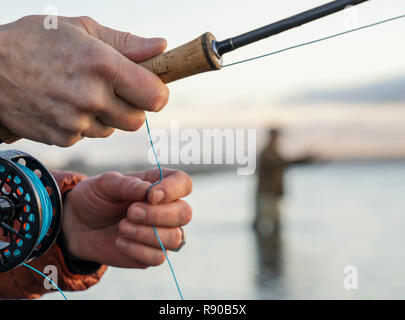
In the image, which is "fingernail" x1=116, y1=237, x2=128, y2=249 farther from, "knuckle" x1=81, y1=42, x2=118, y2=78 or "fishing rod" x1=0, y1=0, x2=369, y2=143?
"knuckle" x1=81, y1=42, x2=118, y2=78

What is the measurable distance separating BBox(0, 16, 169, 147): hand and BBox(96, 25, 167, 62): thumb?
4 cm

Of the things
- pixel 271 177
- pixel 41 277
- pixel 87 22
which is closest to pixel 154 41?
pixel 87 22

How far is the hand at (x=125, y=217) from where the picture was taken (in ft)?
4.91

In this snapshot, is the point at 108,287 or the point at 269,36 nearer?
the point at 269,36

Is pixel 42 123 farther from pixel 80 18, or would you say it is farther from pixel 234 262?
pixel 234 262

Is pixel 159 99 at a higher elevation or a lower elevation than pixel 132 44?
lower

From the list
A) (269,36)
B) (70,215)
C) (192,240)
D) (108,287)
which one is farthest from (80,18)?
(192,240)

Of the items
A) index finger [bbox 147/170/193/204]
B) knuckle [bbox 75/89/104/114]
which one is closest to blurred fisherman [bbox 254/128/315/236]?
index finger [bbox 147/170/193/204]

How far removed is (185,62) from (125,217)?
2.36 ft

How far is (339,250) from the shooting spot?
789cm

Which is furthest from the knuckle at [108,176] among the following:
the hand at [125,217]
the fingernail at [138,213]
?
the fingernail at [138,213]

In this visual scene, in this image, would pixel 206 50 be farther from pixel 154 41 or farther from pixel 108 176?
pixel 108 176

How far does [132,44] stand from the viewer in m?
1.17

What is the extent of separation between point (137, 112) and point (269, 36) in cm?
34
